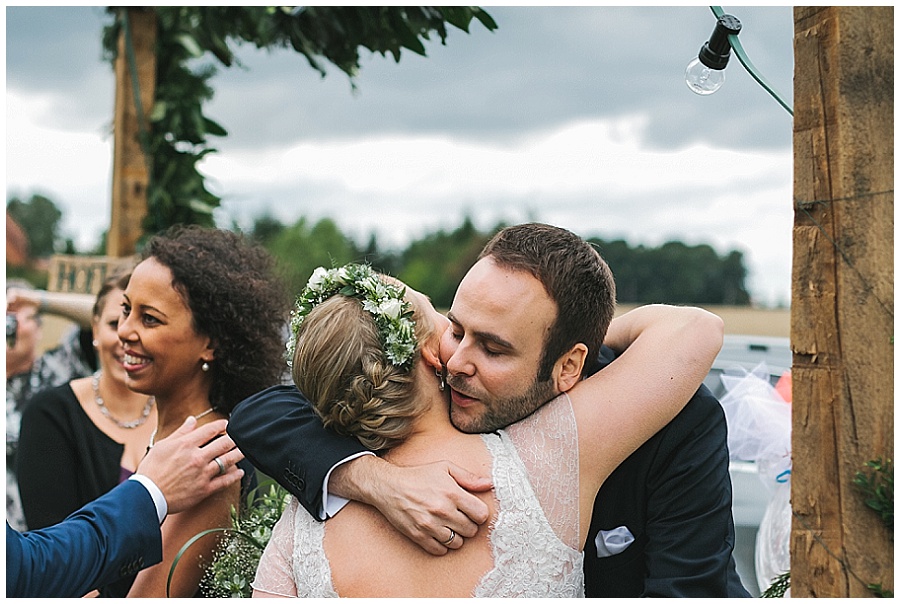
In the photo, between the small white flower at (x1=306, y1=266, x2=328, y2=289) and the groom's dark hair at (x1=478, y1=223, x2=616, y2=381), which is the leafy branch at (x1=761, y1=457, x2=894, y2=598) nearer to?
the groom's dark hair at (x1=478, y1=223, x2=616, y2=381)

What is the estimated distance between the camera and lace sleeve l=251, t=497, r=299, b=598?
1.79 meters

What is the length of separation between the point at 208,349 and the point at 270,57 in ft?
5.69

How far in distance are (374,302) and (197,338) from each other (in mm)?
930

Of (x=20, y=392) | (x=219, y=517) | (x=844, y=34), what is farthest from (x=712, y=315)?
(x=20, y=392)

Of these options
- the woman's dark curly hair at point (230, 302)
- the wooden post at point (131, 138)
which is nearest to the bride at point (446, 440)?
the woman's dark curly hair at point (230, 302)

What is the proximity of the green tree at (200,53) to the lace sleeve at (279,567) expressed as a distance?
6.51ft

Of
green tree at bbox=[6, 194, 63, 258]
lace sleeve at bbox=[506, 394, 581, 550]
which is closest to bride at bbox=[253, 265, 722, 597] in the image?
lace sleeve at bbox=[506, 394, 581, 550]

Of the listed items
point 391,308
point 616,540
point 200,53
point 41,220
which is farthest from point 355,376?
point 41,220

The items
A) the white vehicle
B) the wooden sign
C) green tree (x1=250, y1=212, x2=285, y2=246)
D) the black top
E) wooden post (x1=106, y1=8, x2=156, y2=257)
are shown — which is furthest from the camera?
green tree (x1=250, y1=212, x2=285, y2=246)

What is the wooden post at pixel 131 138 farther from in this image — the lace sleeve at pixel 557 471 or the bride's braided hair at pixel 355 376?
the lace sleeve at pixel 557 471

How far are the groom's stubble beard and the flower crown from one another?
0.42ft

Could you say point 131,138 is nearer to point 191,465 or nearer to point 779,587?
point 191,465

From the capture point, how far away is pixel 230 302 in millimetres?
2520

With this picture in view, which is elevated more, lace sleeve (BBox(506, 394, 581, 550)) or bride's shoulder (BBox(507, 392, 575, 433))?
bride's shoulder (BBox(507, 392, 575, 433))
